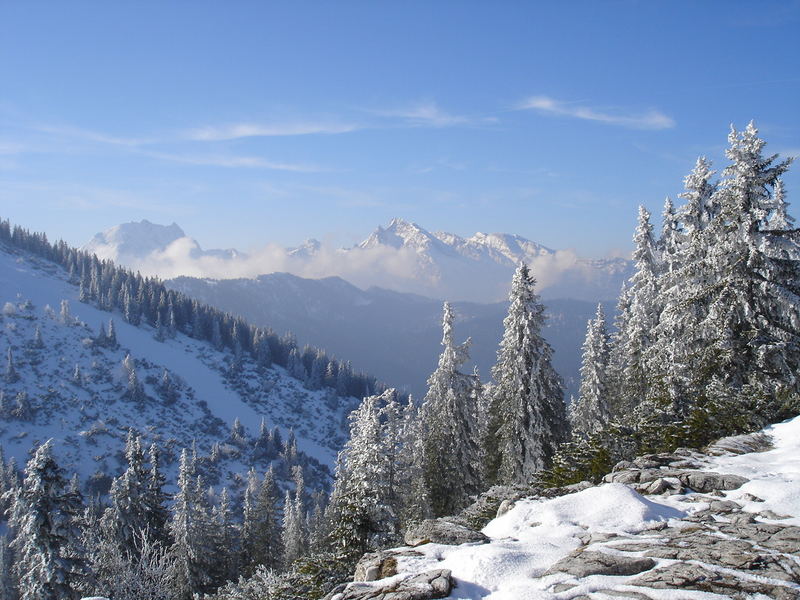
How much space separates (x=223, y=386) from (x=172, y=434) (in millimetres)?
32079

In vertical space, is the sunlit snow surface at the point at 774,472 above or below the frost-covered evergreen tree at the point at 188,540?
above

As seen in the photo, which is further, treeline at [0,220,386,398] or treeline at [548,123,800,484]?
treeline at [0,220,386,398]

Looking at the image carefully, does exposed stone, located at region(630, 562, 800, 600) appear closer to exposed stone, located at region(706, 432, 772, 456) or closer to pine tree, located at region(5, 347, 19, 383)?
exposed stone, located at region(706, 432, 772, 456)

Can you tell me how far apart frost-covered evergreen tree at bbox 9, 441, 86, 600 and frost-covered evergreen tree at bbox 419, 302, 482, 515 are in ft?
57.6

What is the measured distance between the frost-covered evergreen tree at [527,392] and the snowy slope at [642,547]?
13769 millimetres

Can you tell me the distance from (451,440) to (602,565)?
823 inches

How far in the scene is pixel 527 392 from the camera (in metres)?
24.7

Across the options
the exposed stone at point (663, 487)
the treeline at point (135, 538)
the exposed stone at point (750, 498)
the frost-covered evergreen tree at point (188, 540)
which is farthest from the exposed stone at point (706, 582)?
the frost-covered evergreen tree at point (188, 540)

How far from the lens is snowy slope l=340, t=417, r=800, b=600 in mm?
6180

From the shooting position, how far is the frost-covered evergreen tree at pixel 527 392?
80.0ft

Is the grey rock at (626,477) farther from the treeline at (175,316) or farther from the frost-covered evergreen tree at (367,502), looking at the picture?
the treeline at (175,316)

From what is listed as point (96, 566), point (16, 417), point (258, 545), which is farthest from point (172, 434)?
point (96, 566)

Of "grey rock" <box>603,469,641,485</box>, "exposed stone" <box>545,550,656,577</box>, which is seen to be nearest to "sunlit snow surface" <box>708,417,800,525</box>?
"grey rock" <box>603,469,641,485</box>

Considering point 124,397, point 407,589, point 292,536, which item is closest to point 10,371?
point 124,397
